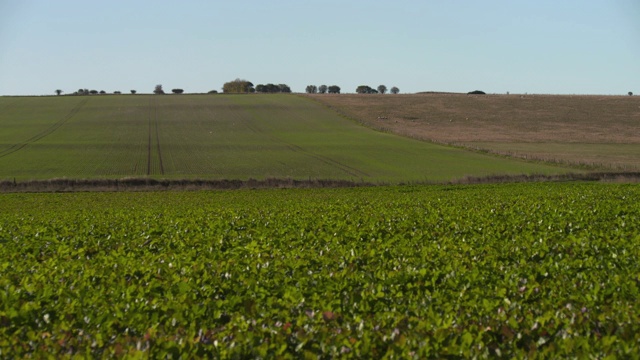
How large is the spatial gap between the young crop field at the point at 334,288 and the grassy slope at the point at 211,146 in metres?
29.8

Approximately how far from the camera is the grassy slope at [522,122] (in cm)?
6112

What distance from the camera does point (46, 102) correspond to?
3971 inches

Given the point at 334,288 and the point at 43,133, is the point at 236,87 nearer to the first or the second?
the point at 43,133

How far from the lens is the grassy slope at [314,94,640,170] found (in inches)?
2406

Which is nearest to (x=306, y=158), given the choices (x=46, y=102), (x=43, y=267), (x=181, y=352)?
(x=43, y=267)

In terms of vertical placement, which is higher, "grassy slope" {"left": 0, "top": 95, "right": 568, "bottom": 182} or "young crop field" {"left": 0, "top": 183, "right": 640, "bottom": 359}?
"young crop field" {"left": 0, "top": 183, "right": 640, "bottom": 359}

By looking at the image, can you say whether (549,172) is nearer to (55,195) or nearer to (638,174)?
(638,174)

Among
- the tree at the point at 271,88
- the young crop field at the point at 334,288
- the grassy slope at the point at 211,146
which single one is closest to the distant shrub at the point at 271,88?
the tree at the point at 271,88

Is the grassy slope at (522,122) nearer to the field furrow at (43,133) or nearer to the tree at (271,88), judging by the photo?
the field furrow at (43,133)

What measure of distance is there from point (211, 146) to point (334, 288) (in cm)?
5442

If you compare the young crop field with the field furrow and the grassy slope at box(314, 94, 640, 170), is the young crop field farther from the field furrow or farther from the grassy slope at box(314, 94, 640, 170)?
the field furrow

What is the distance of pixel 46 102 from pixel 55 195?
6852cm

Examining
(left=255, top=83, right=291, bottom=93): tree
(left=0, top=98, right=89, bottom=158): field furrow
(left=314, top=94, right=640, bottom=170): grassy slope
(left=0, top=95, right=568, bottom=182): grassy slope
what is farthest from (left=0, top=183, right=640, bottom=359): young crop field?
(left=255, top=83, right=291, bottom=93): tree

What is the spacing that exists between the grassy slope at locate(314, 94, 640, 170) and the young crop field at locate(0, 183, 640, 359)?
38.7 metres
